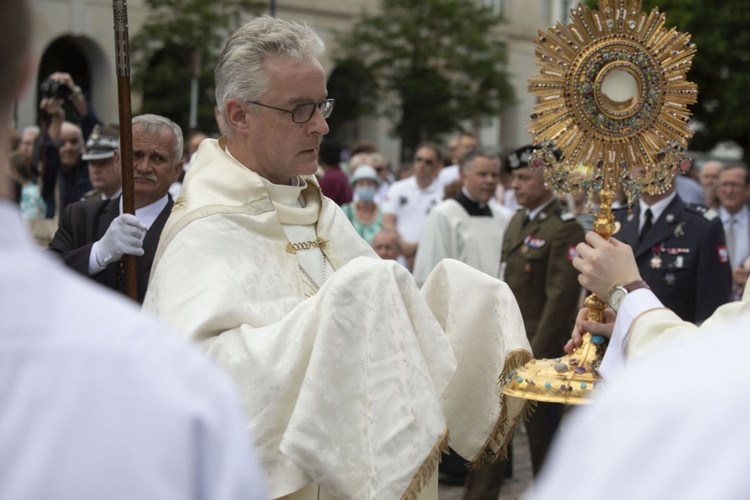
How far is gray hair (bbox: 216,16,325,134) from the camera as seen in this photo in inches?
135

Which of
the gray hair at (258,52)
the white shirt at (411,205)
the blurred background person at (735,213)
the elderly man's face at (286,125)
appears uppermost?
the gray hair at (258,52)

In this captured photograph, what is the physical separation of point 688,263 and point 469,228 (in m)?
2.13

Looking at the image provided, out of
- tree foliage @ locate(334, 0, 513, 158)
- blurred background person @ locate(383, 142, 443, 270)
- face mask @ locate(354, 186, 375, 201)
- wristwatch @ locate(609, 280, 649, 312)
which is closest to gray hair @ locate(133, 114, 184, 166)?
wristwatch @ locate(609, 280, 649, 312)

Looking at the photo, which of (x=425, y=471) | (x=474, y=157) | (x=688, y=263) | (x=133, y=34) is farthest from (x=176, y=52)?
(x=425, y=471)

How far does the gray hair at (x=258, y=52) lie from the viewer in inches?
135

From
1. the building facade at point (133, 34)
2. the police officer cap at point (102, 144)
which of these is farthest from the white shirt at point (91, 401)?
the building facade at point (133, 34)

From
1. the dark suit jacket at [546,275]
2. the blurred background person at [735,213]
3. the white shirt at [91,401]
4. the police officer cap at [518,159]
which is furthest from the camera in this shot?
the blurred background person at [735,213]

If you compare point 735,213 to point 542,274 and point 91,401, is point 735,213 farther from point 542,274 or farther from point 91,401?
point 91,401

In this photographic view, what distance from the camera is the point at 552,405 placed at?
6121 mm

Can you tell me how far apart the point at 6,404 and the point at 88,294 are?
0.51ft

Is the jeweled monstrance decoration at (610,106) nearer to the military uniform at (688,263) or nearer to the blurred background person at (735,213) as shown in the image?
the military uniform at (688,263)

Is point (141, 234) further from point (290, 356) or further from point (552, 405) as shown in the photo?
point (552, 405)

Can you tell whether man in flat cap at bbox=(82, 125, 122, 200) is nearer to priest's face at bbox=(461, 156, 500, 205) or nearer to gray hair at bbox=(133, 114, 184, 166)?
gray hair at bbox=(133, 114, 184, 166)

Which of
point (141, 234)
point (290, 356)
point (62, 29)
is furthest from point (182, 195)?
point (62, 29)
